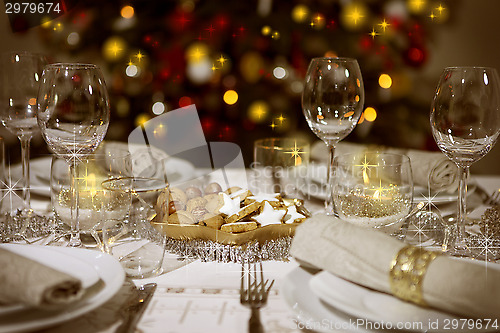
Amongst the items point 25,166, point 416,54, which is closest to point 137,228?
point 25,166

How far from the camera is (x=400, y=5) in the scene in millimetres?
2693

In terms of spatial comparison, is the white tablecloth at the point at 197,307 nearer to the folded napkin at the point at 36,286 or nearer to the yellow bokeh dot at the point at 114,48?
the folded napkin at the point at 36,286

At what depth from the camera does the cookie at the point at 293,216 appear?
87cm

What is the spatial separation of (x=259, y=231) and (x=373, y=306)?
294mm

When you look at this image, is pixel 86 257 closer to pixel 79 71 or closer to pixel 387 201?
pixel 79 71

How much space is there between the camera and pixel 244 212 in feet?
2.84

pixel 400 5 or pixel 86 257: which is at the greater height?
pixel 400 5

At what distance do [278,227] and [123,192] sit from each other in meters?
0.25

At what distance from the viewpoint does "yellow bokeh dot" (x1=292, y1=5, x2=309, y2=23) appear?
2.43 metres

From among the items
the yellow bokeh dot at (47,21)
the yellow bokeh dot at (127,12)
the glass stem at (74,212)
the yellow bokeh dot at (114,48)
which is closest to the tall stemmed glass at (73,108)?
the glass stem at (74,212)

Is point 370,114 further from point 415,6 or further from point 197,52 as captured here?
point 197,52

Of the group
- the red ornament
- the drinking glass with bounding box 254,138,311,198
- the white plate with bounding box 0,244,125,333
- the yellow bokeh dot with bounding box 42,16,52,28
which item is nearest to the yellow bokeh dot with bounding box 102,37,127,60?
the yellow bokeh dot with bounding box 42,16,52,28

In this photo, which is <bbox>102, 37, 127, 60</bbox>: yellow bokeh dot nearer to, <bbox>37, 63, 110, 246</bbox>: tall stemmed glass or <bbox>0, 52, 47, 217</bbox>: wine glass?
<bbox>0, 52, 47, 217</bbox>: wine glass

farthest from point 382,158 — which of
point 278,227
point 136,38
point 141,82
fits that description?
point 141,82
